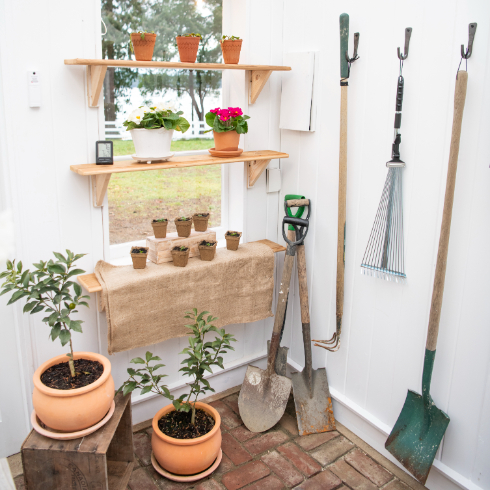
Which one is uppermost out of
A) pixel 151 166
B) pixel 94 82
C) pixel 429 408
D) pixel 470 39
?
pixel 470 39

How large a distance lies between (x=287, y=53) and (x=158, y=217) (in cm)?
107

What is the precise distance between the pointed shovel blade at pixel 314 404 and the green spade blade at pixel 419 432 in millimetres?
413

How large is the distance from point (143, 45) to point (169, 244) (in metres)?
0.88

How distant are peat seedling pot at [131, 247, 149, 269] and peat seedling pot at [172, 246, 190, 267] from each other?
14 centimetres

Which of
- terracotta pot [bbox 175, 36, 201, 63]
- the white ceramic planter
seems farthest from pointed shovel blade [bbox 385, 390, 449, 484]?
terracotta pot [bbox 175, 36, 201, 63]

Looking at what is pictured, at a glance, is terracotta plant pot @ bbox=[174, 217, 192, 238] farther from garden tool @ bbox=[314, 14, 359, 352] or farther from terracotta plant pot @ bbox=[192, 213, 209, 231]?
garden tool @ bbox=[314, 14, 359, 352]

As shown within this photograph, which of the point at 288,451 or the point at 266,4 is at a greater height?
the point at 266,4

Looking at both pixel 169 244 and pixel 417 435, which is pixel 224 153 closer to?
pixel 169 244

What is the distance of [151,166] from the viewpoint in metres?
2.01

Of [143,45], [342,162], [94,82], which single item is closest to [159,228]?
[94,82]

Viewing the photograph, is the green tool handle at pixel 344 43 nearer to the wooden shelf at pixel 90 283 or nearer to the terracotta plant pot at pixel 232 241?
the terracotta plant pot at pixel 232 241

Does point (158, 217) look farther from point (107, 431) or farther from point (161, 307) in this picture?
point (107, 431)

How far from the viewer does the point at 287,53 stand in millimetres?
2420

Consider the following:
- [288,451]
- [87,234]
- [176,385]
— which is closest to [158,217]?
[87,234]
